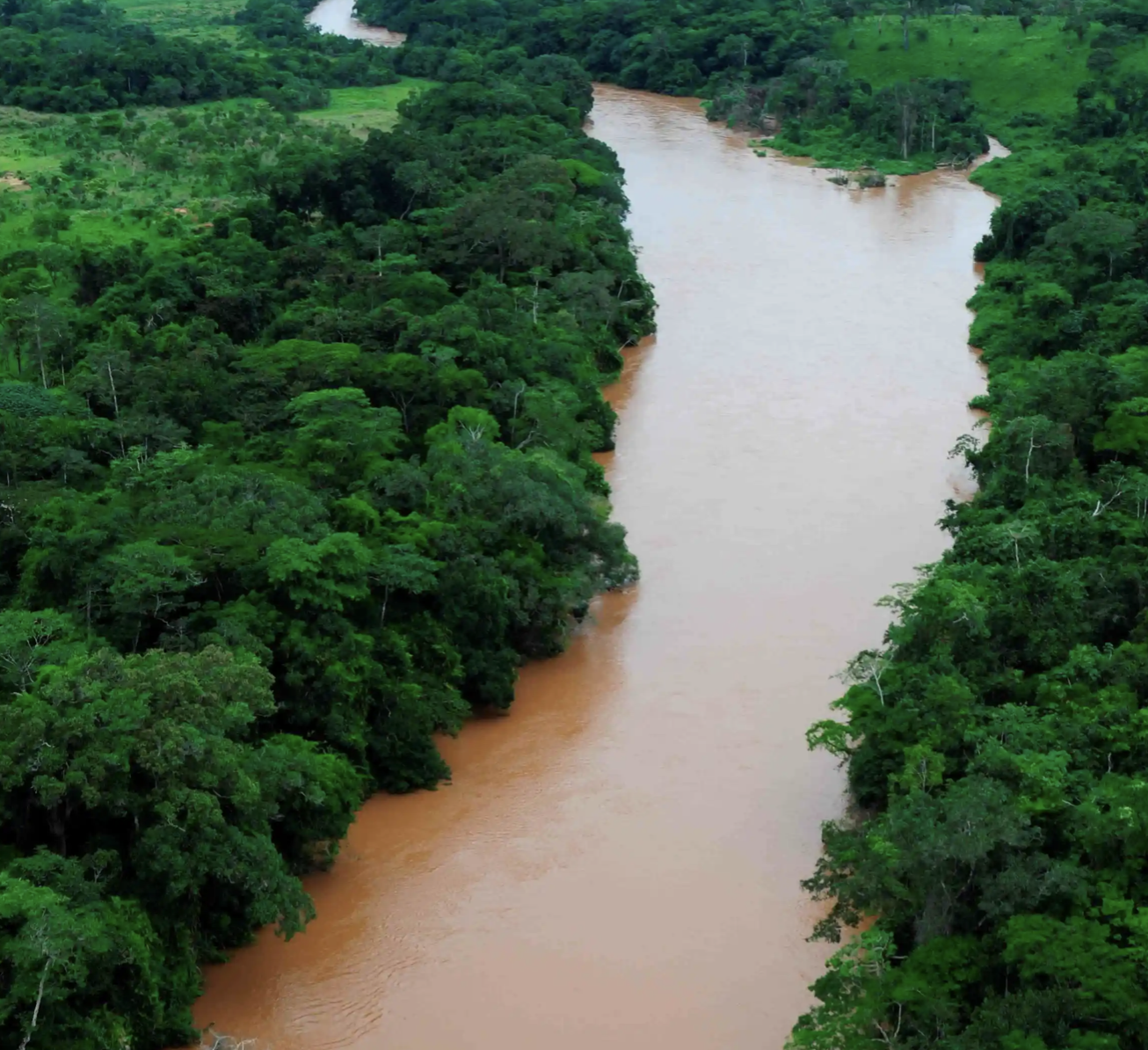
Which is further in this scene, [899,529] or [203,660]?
[899,529]

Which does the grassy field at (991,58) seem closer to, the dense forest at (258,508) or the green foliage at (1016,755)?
the dense forest at (258,508)

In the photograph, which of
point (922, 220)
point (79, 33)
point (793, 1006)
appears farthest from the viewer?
point (79, 33)

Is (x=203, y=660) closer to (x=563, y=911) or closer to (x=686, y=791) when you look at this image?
(x=563, y=911)

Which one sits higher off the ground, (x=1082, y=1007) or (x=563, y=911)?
(x=1082, y=1007)

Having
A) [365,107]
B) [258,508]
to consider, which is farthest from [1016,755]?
[365,107]

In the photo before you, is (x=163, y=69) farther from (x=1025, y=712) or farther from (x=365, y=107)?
(x=1025, y=712)

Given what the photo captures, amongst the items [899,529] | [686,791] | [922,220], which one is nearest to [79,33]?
[922,220]

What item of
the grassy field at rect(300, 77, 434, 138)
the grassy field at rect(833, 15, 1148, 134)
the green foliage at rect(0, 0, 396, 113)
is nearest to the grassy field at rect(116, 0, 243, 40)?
the green foliage at rect(0, 0, 396, 113)
